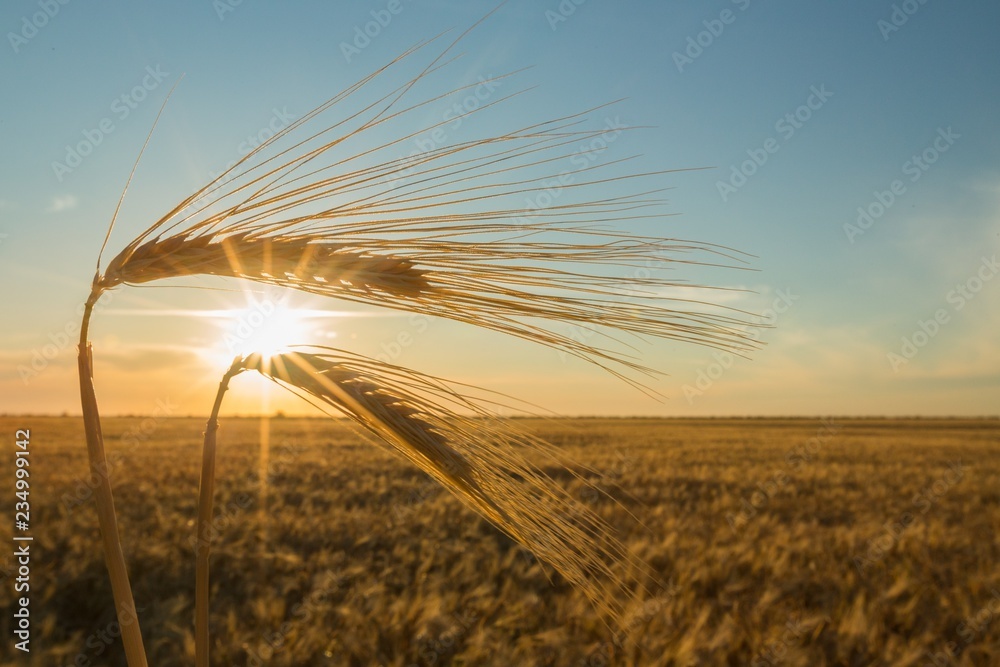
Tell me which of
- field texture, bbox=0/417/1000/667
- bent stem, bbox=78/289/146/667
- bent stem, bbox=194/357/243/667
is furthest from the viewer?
field texture, bbox=0/417/1000/667

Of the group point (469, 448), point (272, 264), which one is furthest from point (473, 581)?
point (272, 264)

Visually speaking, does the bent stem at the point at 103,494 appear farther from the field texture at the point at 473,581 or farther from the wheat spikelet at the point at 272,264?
the field texture at the point at 473,581

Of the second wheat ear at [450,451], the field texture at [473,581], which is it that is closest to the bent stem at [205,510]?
the second wheat ear at [450,451]

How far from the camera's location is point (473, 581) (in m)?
3.85

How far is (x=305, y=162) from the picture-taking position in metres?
1.03

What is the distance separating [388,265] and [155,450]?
1261cm

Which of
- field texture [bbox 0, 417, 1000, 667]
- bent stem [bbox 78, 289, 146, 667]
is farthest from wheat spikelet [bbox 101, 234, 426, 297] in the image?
field texture [bbox 0, 417, 1000, 667]

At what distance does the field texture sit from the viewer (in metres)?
2.88

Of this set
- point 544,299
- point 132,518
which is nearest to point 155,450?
point 132,518

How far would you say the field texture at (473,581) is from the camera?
288cm

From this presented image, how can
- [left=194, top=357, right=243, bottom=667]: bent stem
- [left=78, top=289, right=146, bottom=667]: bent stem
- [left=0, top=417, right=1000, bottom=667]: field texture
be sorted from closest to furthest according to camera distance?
[left=78, top=289, right=146, bottom=667]: bent stem < [left=194, top=357, right=243, bottom=667]: bent stem < [left=0, top=417, right=1000, bottom=667]: field texture

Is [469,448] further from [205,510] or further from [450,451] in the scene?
[205,510]

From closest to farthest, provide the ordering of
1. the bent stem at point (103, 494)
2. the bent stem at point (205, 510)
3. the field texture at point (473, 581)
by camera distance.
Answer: the bent stem at point (103, 494), the bent stem at point (205, 510), the field texture at point (473, 581)

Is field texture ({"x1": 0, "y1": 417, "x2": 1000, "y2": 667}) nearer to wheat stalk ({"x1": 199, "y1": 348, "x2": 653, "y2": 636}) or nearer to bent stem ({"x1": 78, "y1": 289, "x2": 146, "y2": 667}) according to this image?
wheat stalk ({"x1": 199, "y1": 348, "x2": 653, "y2": 636})
